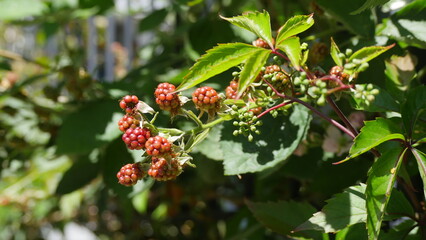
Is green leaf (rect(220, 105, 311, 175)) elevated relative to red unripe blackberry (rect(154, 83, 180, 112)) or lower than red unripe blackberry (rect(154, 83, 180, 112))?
lower

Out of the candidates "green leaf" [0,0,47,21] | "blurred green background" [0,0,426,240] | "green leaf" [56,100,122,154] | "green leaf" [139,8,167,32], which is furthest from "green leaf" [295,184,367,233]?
"green leaf" [0,0,47,21]

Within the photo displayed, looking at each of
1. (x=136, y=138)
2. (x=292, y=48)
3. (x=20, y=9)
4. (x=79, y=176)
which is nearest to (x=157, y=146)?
(x=136, y=138)

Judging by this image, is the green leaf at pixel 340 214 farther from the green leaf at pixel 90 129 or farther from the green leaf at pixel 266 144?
the green leaf at pixel 90 129

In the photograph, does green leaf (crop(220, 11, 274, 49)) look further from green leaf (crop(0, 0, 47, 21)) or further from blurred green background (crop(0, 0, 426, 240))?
green leaf (crop(0, 0, 47, 21))

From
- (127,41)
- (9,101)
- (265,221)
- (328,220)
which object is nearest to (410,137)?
(328,220)

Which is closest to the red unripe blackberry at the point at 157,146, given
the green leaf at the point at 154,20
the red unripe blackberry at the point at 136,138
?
the red unripe blackberry at the point at 136,138
